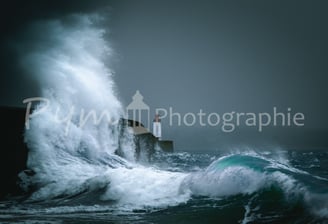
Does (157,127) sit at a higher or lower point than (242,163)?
higher

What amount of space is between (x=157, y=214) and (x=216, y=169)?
2.16 m

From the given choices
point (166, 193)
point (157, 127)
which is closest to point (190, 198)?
Answer: point (166, 193)

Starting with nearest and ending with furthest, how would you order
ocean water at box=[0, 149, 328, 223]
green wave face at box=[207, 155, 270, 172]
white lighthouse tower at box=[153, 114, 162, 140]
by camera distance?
1. ocean water at box=[0, 149, 328, 223]
2. green wave face at box=[207, 155, 270, 172]
3. white lighthouse tower at box=[153, 114, 162, 140]

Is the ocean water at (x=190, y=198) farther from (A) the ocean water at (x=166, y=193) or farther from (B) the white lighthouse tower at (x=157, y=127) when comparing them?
(B) the white lighthouse tower at (x=157, y=127)

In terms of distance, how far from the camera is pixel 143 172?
28.4ft

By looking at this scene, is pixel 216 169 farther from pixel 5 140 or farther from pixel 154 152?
pixel 154 152

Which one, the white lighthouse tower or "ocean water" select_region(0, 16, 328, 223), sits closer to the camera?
"ocean water" select_region(0, 16, 328, 223)

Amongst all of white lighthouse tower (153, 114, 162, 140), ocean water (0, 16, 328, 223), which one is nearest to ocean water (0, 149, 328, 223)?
ocean water (0, 16, 328, 223)

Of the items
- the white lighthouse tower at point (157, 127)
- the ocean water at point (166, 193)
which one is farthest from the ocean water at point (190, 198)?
the white lighthouse tower at point (157, 127)

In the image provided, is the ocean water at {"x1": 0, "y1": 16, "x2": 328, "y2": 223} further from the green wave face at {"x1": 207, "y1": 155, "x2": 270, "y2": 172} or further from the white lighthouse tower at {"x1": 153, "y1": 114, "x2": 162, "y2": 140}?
the white lighthouse tower at {"x1": 153, "y1": 114, "x2": 162, "y2": 140}

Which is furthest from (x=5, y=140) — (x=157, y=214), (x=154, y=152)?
(x=154, y=152)

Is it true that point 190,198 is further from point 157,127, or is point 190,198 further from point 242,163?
point 157,127

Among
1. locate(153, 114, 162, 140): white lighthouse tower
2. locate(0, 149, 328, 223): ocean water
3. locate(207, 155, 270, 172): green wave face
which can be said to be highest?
locate(153, 114, 162, 140): white lighthouse tower

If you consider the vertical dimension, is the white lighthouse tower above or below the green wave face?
above
